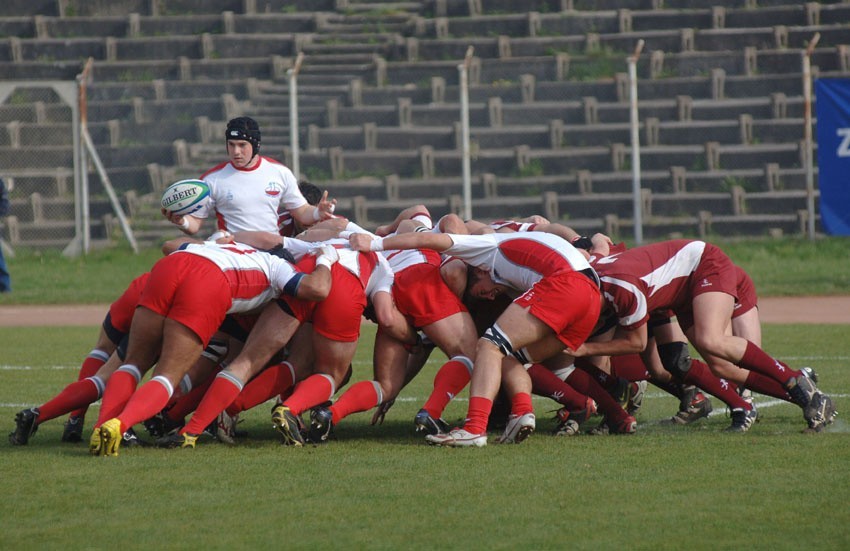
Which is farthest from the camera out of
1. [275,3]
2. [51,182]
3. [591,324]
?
[275,3]

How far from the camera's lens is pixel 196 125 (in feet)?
65.0

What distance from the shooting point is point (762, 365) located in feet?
22.9

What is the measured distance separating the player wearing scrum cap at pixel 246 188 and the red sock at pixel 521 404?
7.42 ft

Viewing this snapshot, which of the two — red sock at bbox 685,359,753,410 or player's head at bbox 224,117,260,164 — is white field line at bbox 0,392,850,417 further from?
player's head at bbox 224,117,260,164

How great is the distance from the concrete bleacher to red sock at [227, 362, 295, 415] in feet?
36.9

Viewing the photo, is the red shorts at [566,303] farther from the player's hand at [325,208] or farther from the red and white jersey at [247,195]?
the red and white jersey at [247,195]

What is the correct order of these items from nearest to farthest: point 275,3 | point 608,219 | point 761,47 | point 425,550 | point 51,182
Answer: point 425,550, point 608,219, point 51,182, point 761,47, point 275,3

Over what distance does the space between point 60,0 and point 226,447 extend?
768 inches

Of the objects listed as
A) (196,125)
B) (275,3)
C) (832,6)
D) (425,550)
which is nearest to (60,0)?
(275,3)

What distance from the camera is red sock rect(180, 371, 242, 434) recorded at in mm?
6703

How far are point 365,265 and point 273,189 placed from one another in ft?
5.25

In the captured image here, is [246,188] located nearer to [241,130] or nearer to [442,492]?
[241,130]

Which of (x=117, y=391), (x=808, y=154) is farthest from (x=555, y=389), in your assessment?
(x=808, y=154)

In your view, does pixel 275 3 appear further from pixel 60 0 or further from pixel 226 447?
pixel 226 447
